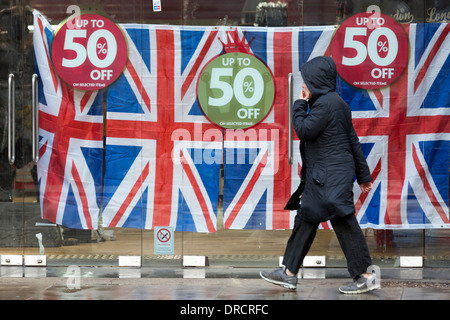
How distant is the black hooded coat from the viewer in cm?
720

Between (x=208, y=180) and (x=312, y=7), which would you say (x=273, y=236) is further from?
(x=312, y=7)

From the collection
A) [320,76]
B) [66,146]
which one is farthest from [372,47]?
[66,146]

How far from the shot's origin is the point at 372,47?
28.7 feet

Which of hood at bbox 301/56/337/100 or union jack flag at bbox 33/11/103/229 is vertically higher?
hood at bbox 301/56/337/100

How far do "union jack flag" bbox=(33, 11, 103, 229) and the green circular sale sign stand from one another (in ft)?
4.13

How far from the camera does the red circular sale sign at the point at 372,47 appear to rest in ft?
28.7

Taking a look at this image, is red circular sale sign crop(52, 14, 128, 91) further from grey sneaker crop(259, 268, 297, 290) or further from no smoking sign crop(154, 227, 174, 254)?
grey sneaker crop(259, 268, 297, 290)

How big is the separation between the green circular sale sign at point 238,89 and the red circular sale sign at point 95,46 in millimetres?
980

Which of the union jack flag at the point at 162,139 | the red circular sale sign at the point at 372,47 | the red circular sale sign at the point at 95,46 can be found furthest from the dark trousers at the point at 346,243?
the red circular sale sign at the point at 95,46

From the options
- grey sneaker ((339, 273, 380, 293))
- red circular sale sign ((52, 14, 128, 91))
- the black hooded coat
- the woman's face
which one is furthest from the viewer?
red circular sale sign ((52, 14, 128, 91))

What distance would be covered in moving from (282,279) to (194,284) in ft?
3.40

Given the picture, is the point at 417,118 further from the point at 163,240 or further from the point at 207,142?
the point at 163,240

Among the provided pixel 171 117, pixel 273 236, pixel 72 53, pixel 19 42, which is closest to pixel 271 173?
pixel 273 236

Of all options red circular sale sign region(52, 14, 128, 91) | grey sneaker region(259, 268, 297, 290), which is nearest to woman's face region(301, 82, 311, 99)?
grey sneaker region(259, 268, 297, 290)
